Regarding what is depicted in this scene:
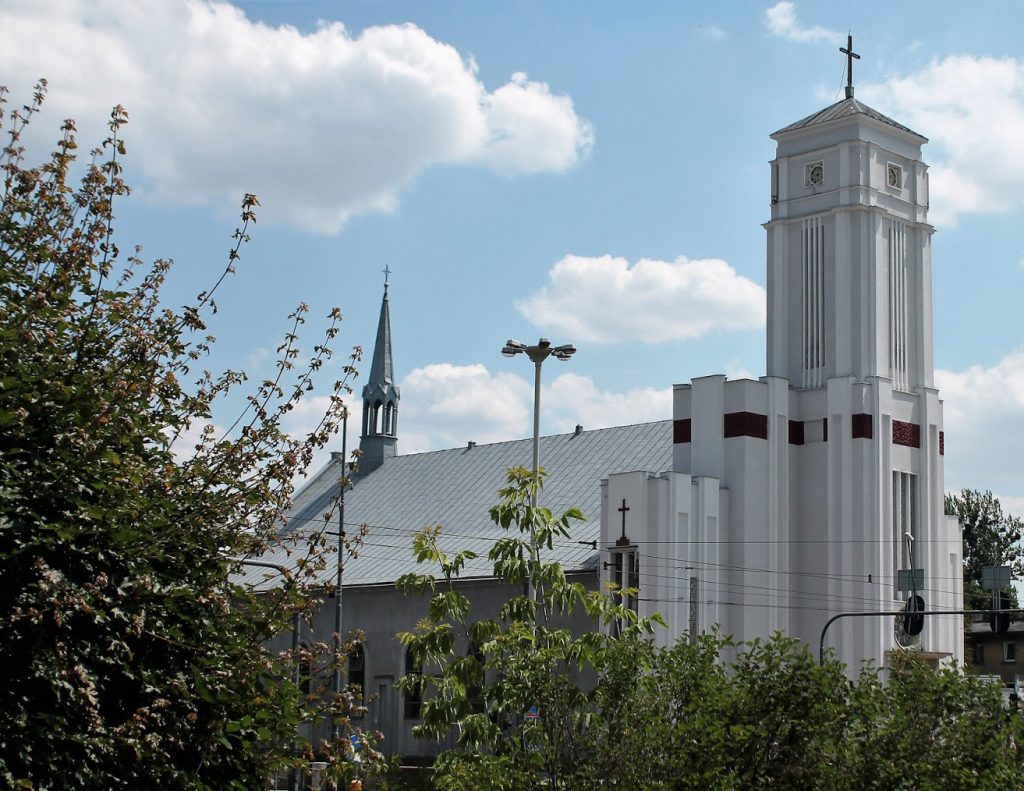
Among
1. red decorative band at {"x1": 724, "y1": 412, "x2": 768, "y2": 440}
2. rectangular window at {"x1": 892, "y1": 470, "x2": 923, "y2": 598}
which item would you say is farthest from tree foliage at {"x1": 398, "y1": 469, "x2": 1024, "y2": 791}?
rectangular window at {"x1": 892, "y1": 470, "x2": 923, "y2": 598}

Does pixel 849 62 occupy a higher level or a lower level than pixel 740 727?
higher

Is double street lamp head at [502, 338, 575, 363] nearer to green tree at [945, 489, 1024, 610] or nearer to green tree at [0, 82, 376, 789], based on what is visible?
green tree at [0, 82, 376, 789]

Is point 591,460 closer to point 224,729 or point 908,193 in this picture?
point 908,193

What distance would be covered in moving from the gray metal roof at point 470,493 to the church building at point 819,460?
60 cm

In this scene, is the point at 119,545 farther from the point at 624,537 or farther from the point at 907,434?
the point at 907,434

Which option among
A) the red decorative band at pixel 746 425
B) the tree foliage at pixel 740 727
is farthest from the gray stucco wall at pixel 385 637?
the tree foliage at pixel 740 727

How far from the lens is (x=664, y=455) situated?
54.8m

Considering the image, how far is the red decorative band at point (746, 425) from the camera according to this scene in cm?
4838

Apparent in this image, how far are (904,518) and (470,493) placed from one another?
1985 cm

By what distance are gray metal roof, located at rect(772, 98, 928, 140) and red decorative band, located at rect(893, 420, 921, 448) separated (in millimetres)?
10138

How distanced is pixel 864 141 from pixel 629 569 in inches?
646

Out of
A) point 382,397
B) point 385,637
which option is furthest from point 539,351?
point 382,397

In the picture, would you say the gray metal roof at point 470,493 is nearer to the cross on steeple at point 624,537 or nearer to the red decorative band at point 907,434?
the cross on steeple at point 624,537

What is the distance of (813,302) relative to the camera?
50531 mm
